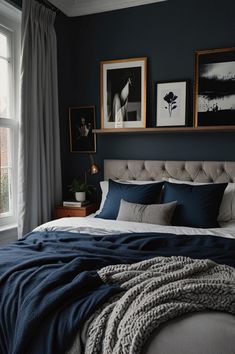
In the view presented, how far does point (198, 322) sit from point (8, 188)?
246cm

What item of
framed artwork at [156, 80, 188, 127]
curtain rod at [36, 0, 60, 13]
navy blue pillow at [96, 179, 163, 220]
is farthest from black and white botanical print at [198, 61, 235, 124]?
curtain rod at [36, 0, 60, 13]

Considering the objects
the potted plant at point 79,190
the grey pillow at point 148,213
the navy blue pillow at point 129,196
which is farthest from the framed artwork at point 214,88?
the potted plant at point 79,190

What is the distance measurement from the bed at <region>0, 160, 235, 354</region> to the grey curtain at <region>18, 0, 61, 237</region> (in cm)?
110

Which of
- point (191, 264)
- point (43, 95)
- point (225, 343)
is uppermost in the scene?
point (43, 95)

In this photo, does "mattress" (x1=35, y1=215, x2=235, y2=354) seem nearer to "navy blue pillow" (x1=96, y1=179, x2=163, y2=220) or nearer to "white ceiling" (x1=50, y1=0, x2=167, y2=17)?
"navy blue pillow" (x1=96, y1=179, x2=163, y2=220)

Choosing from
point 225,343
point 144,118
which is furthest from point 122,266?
point 144,118

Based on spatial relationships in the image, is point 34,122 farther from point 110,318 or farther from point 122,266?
point 110,318

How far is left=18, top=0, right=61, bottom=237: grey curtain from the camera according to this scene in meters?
3.06

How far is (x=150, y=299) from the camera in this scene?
129 centimetres

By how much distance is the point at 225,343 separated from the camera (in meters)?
1.12

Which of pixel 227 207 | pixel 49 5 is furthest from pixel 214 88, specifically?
pixel 49 5

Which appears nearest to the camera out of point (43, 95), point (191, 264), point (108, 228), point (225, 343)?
point (225, 343)

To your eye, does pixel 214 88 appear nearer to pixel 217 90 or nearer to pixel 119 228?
pixel 217 90

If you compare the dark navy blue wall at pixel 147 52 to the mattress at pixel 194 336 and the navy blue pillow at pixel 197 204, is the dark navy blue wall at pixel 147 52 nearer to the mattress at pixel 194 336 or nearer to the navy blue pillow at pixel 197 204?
the navy blue pillow at pixel 197 204
